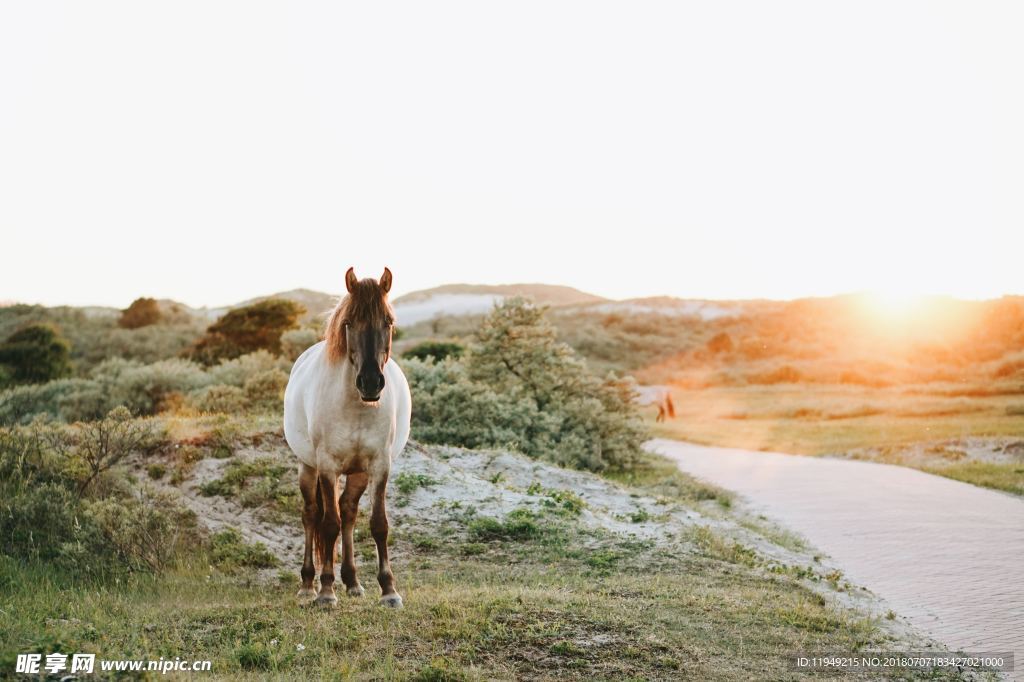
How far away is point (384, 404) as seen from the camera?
638 cm

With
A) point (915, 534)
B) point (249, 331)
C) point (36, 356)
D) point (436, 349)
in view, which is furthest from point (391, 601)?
point (36, 356)

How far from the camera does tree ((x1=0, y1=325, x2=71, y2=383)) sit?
29.5 m

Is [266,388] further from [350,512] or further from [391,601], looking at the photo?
[391,601]

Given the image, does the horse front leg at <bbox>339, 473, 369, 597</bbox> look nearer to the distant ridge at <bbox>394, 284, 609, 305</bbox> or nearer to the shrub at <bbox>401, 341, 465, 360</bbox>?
the shrub at <bbox>401, 341, 465, 360</bbox>

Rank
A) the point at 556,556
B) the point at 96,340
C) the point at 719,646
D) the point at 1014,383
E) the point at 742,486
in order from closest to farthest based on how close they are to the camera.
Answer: the point at 719,646
the point at 556,556
the point at 742,486
the point at 1014,383
the point at 96,340

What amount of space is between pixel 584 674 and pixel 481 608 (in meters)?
1.27

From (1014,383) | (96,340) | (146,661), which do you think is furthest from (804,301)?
(146,661)

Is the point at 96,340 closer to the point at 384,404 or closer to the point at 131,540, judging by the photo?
the point at 131,540

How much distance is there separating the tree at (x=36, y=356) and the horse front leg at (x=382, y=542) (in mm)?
27605

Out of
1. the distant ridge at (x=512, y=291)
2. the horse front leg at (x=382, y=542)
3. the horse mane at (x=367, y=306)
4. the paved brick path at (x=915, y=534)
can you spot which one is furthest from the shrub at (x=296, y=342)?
the distant ridge at (x=512, y=291)

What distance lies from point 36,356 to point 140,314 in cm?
1981

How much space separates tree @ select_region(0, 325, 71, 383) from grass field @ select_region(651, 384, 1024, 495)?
23037mm

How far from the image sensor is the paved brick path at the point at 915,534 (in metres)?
7.26

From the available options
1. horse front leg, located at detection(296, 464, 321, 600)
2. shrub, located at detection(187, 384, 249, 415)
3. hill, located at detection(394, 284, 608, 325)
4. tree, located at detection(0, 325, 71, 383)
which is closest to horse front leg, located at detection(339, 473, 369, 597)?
horse front leg, located at detection(296, 464, 321, 600)
